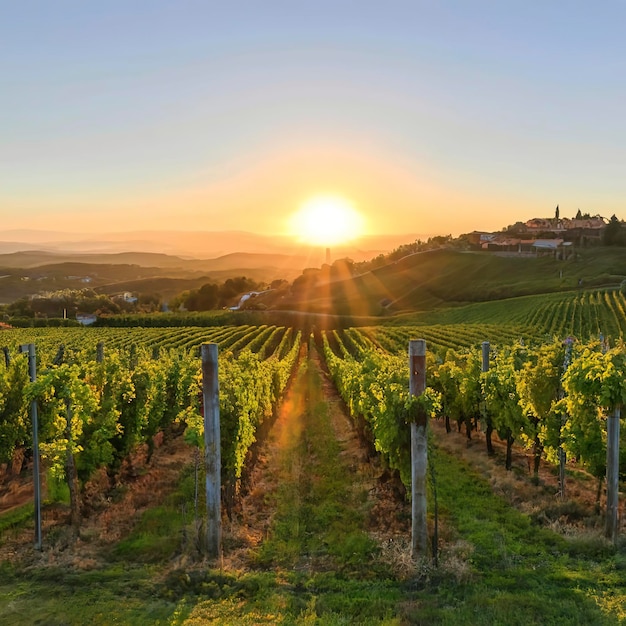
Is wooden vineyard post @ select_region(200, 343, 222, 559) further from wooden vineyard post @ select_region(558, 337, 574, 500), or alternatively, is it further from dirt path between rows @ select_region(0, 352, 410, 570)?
wooden vineyard post @ select_region(558, 337, 574, 500)

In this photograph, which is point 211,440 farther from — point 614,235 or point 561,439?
point 614,235

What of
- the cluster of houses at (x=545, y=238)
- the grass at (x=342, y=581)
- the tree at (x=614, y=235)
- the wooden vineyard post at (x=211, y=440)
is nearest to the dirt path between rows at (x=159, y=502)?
the grass at (x=342, y=581)

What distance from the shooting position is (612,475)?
29.9 feet

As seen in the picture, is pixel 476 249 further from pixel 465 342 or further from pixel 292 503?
pixel 292 503

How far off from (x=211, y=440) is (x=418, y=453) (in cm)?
385

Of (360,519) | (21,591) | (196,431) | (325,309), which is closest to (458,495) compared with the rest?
(360,519)

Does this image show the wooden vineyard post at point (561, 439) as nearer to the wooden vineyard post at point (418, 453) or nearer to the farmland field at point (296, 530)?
the farmland field at point (296, 530)

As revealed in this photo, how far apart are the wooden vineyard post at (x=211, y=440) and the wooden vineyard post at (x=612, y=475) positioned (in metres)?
7.33

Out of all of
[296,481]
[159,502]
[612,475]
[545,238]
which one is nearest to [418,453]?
[612,475]

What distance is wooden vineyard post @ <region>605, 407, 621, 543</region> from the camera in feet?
29.6

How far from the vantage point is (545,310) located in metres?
64.8

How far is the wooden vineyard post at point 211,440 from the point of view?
9.06m

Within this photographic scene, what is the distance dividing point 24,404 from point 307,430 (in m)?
10.5

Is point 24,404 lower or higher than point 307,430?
higher
